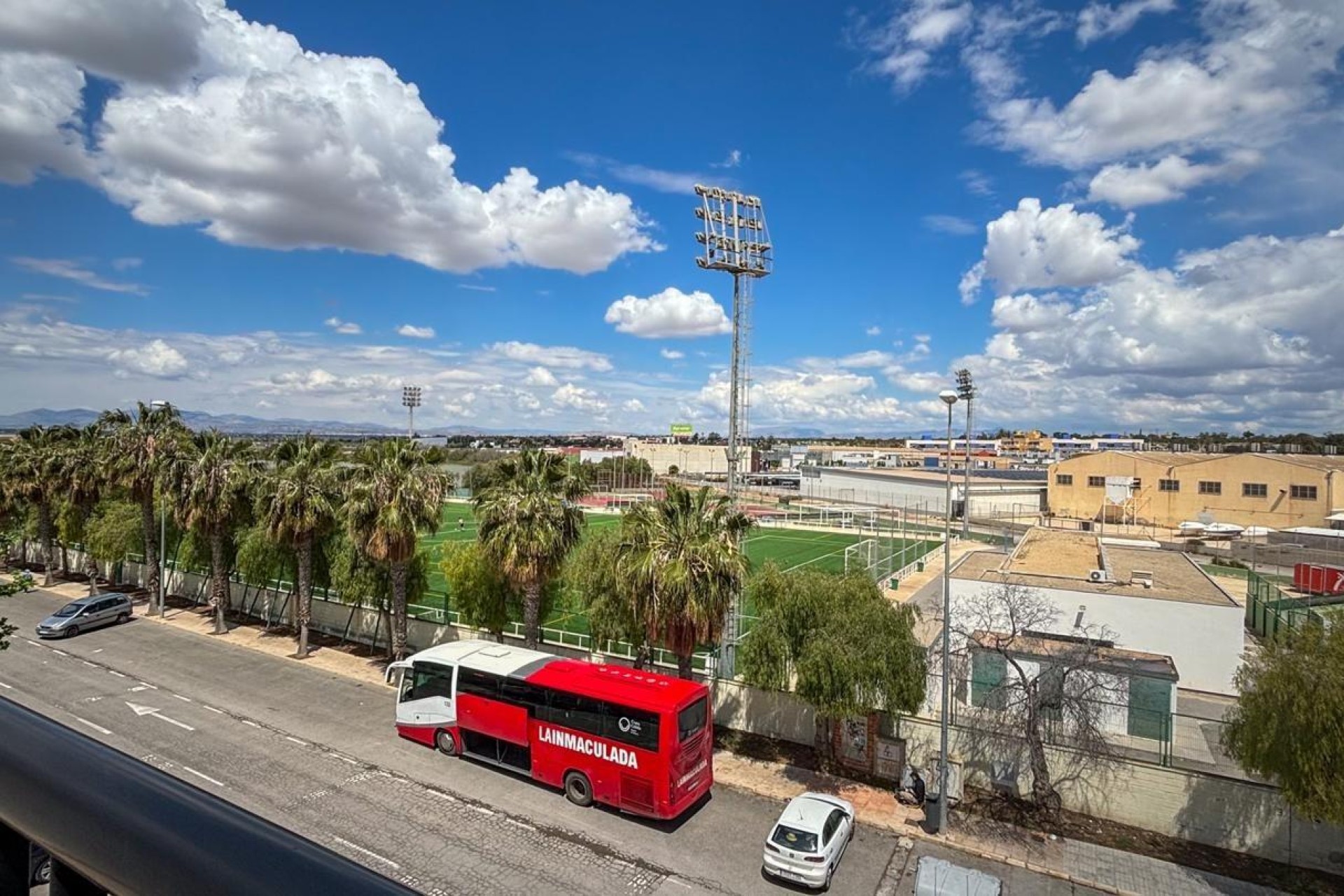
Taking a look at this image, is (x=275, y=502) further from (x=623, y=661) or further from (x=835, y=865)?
(x=835, y=865)

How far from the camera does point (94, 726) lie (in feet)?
70.6

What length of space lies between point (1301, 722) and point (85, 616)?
40943 mm

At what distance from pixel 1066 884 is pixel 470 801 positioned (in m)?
13.5

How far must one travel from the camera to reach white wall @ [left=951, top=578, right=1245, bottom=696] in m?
27.2

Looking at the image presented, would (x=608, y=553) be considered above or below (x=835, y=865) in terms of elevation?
above

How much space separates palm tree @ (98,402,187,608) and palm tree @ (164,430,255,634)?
3.57 feet

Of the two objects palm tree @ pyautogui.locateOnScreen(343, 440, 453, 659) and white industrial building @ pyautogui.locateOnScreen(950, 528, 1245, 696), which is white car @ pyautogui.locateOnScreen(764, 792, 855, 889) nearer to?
white industrial building @ pyautogui.locateOnScreen(950, 528, 1245, 696)

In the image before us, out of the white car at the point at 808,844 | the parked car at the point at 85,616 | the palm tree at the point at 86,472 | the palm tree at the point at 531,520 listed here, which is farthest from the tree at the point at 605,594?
the palm tree at the point at 86,472

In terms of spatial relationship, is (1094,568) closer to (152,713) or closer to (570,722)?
(570,722)

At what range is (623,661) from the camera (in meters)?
25.6

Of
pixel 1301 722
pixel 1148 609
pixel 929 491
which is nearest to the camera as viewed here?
pixel 1301 722

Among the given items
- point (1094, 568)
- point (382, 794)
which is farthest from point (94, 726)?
point (1094, 568)

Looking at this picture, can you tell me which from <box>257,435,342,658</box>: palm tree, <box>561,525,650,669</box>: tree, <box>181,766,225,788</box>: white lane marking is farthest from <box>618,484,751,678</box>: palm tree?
<box>257,435,342,658</box>: palm tree

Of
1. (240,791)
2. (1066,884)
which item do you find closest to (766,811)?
(1066,884)
